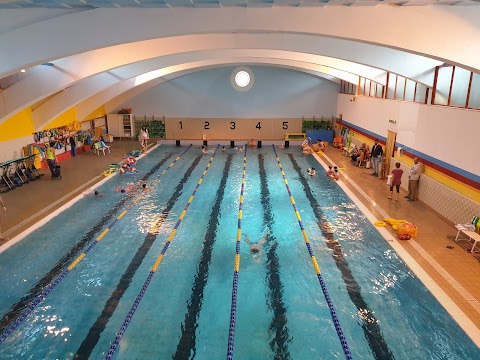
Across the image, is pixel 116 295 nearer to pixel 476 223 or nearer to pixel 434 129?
pixel 476 223

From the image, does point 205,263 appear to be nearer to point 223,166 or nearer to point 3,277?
point 3,277

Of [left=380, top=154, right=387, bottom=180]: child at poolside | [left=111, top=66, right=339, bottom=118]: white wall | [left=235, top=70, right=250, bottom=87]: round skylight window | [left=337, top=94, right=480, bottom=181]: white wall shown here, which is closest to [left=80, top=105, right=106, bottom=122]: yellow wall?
[left=111, top=66, right=339, bottom=118]: white wall

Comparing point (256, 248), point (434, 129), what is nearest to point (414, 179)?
point (434, 129)

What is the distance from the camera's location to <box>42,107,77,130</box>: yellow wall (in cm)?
1391

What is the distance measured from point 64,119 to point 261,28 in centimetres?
1191

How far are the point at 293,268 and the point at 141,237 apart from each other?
3206 mm

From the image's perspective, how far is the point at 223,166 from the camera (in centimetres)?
1370

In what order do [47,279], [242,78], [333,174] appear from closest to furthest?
[47,279] < [333,174] < [242,78]

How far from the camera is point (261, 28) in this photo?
233 inches

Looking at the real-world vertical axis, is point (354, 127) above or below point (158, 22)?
below

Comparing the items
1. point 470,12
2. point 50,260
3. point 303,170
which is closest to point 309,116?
point 303,170

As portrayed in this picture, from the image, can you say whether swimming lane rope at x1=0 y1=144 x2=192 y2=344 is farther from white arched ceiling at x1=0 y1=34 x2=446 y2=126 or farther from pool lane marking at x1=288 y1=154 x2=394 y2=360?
pool lane marking at x1=288 y1=154 x2=394 y2=360

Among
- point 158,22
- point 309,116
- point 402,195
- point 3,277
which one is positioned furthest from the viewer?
point 309,116

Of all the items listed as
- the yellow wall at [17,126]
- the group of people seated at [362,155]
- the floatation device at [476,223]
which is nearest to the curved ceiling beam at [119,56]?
the yellow wall at [17,126]
